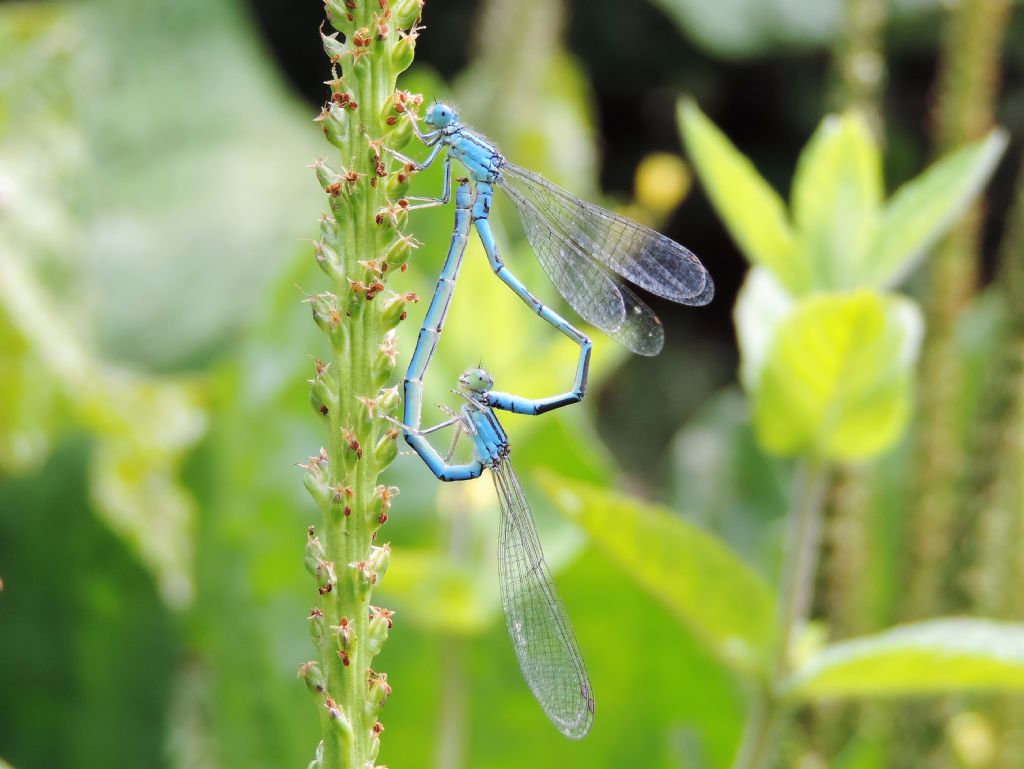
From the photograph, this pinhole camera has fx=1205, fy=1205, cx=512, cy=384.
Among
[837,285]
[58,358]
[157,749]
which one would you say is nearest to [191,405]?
[58,358]

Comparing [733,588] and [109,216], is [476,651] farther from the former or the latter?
[109,216]

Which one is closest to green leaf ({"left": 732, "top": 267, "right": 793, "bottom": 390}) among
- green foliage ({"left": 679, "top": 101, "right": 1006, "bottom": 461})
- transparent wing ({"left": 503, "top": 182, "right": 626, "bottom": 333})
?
green foliage ({"left": 679, "top": 101, "right": 1006, "bottom": 461})

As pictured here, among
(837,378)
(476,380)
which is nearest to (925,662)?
(837,378)

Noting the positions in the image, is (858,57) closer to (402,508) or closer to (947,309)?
(947,309)

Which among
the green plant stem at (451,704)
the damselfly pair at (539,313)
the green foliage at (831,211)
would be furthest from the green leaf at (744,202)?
the green plant stem at (451,704)

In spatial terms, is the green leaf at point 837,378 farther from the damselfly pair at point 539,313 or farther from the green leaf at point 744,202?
the damselfly pair at point 539,313

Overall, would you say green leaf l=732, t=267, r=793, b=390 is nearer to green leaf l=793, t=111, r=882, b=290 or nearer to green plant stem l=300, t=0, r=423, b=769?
green leaf l=793, t=111, r=882, b=290
